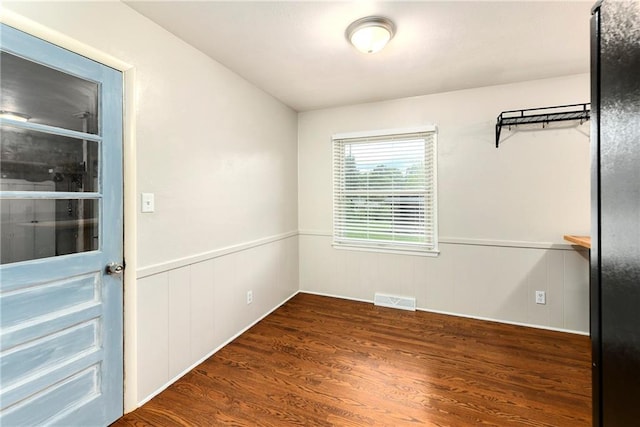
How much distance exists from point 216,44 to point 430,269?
2.94m

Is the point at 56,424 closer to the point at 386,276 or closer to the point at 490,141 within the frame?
the point at 386,276

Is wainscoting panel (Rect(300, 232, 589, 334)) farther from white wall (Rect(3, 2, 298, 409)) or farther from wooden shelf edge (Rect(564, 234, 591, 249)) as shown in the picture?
white wall (Rect(3, 2, 298, 409))

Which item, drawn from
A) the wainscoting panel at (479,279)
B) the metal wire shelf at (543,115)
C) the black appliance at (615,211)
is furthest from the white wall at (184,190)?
the metal wire shelf at (543,115)

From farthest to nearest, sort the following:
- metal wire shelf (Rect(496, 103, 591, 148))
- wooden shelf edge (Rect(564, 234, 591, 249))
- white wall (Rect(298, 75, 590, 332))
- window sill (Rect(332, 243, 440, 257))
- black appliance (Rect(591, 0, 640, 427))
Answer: window sill (Rect(332, 243, 440, 257)) → white wall (Rect(298, 75, 590, 332)) → metal wire shelf (Rect(496, 103, 591, 148)) → wooden shelf edge (Rect(564, 234, 591, 249)) → black appliance (Rect(591, 0, 640, 427))

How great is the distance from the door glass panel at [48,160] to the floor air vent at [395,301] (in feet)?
9.47

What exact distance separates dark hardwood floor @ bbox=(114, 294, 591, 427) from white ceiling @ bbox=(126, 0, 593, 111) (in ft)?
7.90

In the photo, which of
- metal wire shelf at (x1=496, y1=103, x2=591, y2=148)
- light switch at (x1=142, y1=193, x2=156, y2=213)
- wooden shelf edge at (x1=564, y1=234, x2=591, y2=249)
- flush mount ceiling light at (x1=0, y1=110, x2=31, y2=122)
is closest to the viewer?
flush mount ceiling light at (x1=0, y1=110, x2=31, y2=122)

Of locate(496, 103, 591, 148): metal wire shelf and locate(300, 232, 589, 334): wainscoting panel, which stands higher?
locate(496, 103, 591, 148): metal wire shelf

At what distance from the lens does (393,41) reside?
2.05 meters

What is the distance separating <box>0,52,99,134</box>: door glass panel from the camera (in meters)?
1.24

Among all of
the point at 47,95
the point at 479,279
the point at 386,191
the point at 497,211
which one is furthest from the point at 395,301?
the point at 47,95

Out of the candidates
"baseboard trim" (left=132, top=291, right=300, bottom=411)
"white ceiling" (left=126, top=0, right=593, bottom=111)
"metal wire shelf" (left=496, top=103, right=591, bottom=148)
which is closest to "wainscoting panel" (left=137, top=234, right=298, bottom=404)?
"baseboard trim" (left=132, top=291, right=300, bottom=411)

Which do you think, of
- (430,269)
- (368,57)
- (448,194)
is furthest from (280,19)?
(430,269)

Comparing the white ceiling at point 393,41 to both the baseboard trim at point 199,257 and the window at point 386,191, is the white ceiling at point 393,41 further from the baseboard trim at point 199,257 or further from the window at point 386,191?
the baseboard trim at point 199,257
